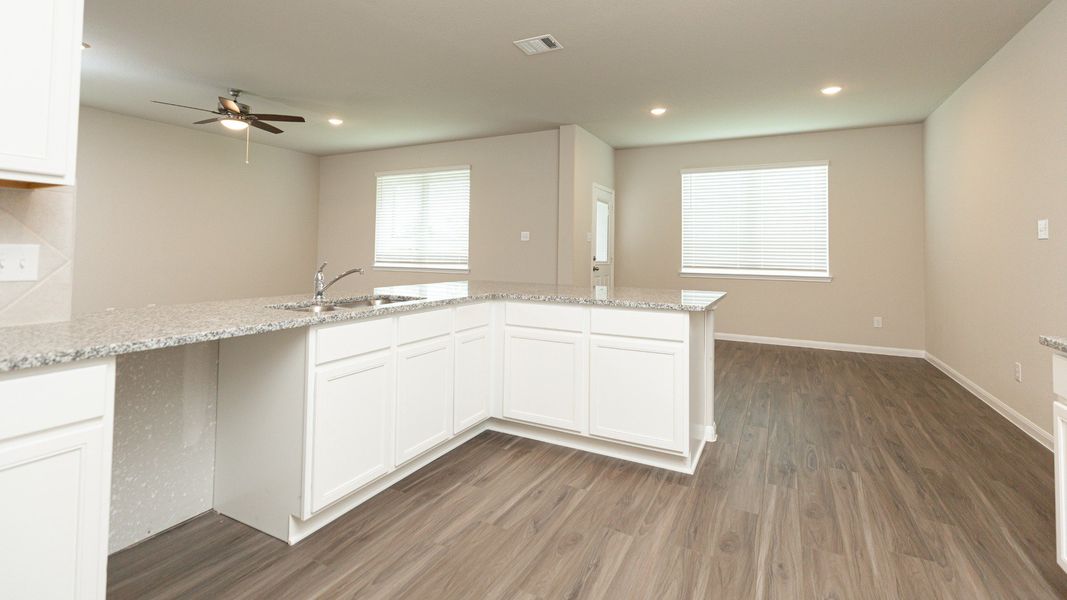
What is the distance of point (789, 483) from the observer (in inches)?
92.9

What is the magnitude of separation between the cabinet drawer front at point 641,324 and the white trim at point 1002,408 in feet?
7.67

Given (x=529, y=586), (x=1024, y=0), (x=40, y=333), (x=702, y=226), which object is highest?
(x=1024, y=0)

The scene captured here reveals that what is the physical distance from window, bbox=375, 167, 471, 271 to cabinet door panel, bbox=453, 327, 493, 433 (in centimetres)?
381

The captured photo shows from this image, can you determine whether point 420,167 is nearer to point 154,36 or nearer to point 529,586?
point 154,36

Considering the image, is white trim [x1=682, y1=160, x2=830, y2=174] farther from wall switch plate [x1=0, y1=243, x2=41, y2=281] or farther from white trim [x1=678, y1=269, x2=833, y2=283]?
wall switch plate [x1=0, y1=243, x2=41, y2=281]

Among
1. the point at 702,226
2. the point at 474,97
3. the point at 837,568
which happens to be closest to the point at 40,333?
Result: the point at 837,568

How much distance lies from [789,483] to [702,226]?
4505 millimetres

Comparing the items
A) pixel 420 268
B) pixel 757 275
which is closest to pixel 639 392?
pixel 757 275

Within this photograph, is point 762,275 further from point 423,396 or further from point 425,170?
point 423,396

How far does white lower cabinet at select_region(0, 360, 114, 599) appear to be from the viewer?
104cm

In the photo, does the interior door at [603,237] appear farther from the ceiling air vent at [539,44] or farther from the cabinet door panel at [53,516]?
the cabinet door panel at [53,516]

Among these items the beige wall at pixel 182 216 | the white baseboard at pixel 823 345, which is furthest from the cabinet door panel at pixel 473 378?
the beige wall at pixel 182 216

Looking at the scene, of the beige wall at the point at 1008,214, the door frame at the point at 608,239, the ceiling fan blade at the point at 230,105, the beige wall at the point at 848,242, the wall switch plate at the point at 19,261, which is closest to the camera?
the wall switch plate at the point at 19,261

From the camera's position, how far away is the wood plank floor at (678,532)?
160 centimetres
